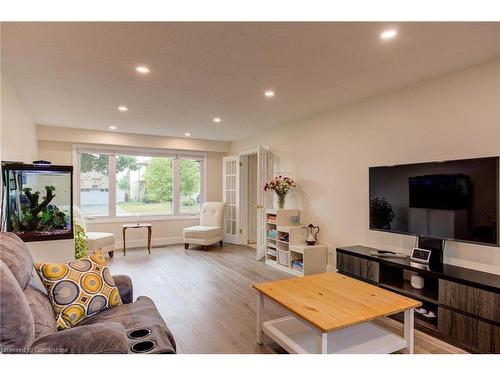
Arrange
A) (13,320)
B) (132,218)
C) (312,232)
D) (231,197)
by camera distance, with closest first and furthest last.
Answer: (13,320)
(312,232)
(132,218)
(231,197)

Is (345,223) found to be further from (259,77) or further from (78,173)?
(78,173)

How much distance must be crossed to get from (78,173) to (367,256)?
17.6 feet

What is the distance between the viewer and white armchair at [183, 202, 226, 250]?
5.80m

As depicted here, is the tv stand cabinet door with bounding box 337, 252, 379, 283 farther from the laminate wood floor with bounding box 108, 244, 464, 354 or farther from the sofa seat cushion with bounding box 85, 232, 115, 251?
the sofa seat cushion with bounding box 85, 232, 115, 251

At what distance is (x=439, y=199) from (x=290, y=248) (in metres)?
2.16

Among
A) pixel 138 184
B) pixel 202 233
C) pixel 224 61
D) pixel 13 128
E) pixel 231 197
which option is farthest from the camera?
pixel 231 197

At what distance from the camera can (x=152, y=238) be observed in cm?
636

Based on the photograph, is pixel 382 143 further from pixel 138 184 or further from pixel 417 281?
pixel 138 184

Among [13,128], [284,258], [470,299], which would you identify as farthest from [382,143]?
[13,128]

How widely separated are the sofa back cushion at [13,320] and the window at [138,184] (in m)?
5.09

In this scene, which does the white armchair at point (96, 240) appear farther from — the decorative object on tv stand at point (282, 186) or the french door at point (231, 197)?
the decorative object on tv stand at point (282, 186)

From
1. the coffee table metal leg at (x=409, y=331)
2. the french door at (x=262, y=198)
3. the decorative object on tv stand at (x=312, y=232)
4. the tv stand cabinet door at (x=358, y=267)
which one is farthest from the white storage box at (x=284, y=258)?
the coffee table metal leg at (x=409, y=331)

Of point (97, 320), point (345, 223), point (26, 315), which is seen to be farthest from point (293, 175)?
point (26, 315)

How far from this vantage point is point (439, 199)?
106 inches
